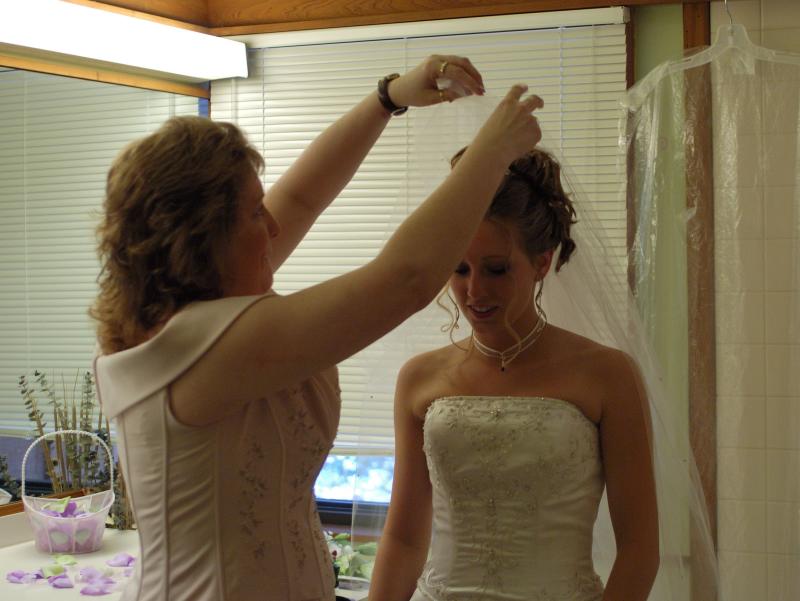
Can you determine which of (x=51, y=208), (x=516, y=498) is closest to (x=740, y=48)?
(x=516, y=498)

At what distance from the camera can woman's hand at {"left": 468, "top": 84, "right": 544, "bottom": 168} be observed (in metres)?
1.13

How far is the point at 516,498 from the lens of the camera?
1.58 m

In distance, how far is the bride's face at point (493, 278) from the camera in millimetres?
1610

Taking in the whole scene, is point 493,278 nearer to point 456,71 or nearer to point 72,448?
point 456,71

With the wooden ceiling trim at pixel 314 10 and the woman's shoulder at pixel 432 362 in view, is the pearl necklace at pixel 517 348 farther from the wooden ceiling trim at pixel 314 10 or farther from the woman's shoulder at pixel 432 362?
the wooden ceiling trim at pixel 314 10

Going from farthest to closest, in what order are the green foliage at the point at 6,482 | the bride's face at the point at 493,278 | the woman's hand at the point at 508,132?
the green foliage at the point at 6,482 < the bride's face at the point at 493,278 < the woman's hand at the point at 508,132

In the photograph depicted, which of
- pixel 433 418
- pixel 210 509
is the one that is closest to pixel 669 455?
pixel 433 418

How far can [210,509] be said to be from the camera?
3.62ft

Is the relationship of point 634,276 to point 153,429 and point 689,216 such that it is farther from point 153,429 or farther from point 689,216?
point 153,429

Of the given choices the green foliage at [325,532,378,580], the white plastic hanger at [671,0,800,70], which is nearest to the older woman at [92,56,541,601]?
the green foliage at [325,532,378,580]

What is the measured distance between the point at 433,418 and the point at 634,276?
0.97 m

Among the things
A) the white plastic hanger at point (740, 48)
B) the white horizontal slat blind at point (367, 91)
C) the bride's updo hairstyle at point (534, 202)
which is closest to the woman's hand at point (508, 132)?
the bride's updo hairstyle at point (534, 202)

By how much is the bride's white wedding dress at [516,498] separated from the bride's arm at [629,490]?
41mm

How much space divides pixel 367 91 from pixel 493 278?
66.6 inches
